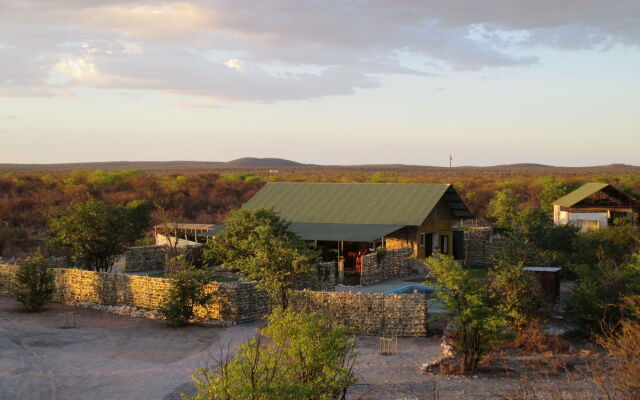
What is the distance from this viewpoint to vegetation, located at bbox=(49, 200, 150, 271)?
2758 cm

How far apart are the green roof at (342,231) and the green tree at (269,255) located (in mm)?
4215

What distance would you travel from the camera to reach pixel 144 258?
31500 millimetres

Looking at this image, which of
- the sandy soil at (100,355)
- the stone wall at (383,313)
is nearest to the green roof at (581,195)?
the stone wall at (383,313)

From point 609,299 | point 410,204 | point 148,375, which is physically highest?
point 410,204

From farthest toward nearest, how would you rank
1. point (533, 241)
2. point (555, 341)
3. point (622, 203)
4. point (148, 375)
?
point (622, 203)
point (533, 241)
point (555, 341)
point (148, 375)

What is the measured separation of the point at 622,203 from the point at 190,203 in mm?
40166

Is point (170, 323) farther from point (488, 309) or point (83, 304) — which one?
point (488, 309)

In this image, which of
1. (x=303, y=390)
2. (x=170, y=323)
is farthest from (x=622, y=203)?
(x=303, y=390)

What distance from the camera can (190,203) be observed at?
66812mm

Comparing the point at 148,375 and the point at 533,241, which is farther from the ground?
the point at 533,241

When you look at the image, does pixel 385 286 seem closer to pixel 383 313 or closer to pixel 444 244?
pixel 383 313

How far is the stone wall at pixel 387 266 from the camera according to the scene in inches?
1060

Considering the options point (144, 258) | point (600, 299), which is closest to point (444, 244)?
point (144, 258)

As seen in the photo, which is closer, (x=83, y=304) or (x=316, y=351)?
(x=316, y=351)
